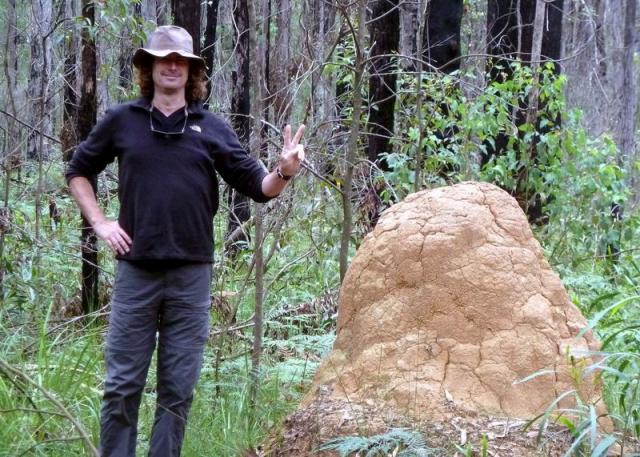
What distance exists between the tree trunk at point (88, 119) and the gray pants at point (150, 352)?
10.5 feet

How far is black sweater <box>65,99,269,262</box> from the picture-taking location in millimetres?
4098

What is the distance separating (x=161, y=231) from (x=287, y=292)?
4.11 meters

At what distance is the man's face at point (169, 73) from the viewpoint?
166 inches

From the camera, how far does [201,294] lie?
423cm

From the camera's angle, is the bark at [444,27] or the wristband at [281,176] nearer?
the wristband at [281,176]

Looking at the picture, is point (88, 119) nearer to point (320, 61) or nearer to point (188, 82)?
point (320, 61)

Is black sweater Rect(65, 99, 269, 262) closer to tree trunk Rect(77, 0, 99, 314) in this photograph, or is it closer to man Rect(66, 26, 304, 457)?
man Rect(66, 26, 304, 457)

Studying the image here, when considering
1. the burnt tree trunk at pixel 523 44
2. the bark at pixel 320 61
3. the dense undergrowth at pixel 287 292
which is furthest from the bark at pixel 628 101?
the bark at pixel 320 61

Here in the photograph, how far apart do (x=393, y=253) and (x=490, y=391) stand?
33.1 inches

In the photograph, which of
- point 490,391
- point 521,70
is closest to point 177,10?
point 521,70

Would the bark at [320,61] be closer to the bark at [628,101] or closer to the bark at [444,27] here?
the bark at [444,27]

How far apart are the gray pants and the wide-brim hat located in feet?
3.21

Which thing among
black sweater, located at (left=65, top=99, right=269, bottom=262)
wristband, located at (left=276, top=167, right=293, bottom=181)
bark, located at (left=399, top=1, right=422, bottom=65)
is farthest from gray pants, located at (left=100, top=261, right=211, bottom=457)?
bark, located at (left=399, top=1, right=422, bottom=65)

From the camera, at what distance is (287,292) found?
815cm
